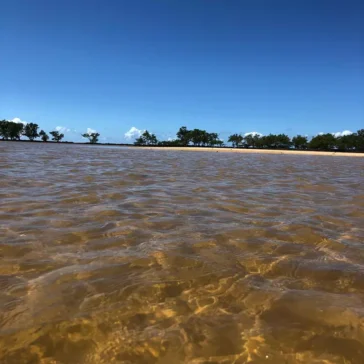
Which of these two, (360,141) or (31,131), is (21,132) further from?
(360,141)

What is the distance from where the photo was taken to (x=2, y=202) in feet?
20.8

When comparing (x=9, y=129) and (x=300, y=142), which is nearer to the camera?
(x=300, y=142)

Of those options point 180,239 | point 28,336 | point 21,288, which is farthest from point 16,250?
point 180,239

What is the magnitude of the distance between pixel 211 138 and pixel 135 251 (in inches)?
4831

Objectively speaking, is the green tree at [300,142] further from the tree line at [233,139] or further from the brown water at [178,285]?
the brown water at [178,285]

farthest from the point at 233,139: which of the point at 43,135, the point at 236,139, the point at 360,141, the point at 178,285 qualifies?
the point at 178,285

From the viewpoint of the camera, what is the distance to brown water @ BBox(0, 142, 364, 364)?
2.32 m

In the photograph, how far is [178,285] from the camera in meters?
3.21

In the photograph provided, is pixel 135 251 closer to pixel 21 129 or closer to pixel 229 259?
pixel 229 259

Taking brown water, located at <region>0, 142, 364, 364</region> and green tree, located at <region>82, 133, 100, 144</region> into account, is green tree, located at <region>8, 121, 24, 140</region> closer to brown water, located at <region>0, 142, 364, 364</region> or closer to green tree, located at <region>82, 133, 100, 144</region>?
green tree, located at <region>82, 133, 100, 144</region>

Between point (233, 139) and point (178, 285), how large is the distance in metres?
122

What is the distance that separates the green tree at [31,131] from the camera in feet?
433

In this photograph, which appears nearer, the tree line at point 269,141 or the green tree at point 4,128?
the tree line at point 269,141

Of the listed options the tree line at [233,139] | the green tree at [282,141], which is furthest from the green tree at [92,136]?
the green tree at [282,141]
